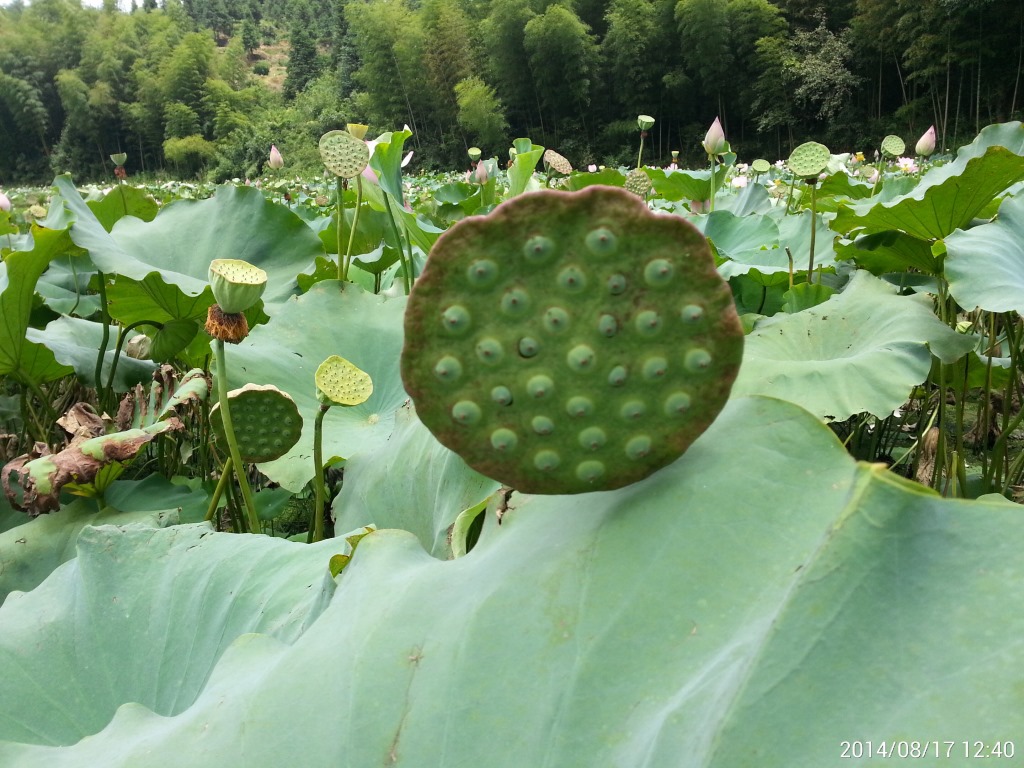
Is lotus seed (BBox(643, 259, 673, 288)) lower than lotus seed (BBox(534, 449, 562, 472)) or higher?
higher

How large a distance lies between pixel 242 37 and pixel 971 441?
2276 inches

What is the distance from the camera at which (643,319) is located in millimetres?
288

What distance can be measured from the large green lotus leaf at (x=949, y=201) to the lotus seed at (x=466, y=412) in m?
0.88

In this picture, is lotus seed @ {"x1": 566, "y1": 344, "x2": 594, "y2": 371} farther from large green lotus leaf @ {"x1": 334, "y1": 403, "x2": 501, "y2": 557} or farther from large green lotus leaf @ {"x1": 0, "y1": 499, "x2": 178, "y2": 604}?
large green lotus leaf @ {"x1": 0, "y1": 499, "x2": 178, "y2": 604}

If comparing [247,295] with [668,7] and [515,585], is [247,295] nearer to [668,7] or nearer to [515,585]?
[515,585]

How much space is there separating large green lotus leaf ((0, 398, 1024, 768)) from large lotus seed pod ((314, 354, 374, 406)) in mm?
272

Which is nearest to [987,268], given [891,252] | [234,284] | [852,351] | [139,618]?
[852,351]

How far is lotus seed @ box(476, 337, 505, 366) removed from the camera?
0.30m

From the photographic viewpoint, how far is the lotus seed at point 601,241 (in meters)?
0.28

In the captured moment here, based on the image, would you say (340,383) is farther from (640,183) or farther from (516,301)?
(640,183)

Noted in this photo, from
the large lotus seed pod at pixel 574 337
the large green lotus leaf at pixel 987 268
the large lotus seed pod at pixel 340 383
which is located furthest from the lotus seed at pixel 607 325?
the large green lotus leaf at pixel 987 268

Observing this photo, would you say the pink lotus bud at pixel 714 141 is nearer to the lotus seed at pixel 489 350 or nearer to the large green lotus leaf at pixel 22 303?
the large green lotus leaf at pixel 22 303

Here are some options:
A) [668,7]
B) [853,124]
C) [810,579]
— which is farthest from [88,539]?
[668,7]

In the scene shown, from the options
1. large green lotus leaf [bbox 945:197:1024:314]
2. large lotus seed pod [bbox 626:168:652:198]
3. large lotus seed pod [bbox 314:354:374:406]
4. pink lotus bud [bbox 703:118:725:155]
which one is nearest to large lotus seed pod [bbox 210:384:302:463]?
large lotus seed pod [bbox 314:354:374:406]
